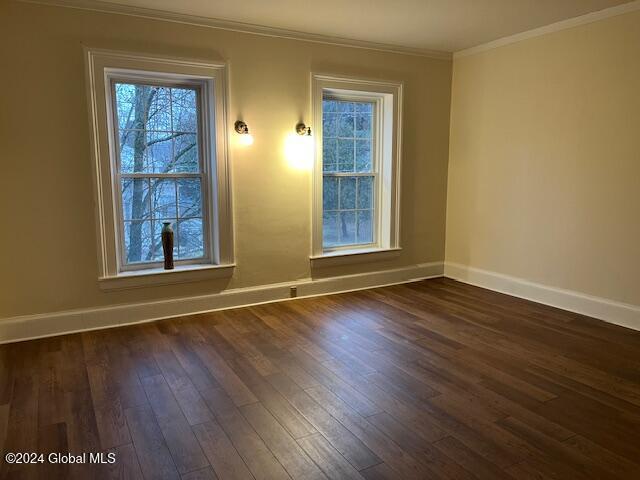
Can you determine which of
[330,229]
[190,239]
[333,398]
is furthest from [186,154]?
[333,398]

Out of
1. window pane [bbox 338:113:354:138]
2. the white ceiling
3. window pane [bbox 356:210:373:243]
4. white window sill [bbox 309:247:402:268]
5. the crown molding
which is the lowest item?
white window sill [bbox 309:247:402:268]

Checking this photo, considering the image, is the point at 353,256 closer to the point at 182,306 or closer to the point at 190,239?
the point at 190,239

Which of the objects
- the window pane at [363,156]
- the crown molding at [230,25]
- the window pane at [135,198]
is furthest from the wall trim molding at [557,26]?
the window pane at [135,198]

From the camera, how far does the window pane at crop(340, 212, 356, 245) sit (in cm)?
507

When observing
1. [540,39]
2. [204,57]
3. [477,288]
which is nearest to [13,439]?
[204,57]

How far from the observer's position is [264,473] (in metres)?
2.02

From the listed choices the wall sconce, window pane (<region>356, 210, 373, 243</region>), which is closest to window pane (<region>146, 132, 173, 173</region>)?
the wall sconce

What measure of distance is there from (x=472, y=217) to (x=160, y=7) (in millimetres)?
3693

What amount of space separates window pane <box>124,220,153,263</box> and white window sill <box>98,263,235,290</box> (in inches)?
5.3

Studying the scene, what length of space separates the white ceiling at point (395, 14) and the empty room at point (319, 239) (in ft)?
0.11

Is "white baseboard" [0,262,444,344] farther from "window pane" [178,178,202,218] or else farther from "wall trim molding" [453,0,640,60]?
"wall trim molding" [453,0,640,60]

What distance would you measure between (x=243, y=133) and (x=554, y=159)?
9.42 feet

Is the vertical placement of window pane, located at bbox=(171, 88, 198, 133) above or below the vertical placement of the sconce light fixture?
above

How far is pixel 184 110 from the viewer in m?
4.14
